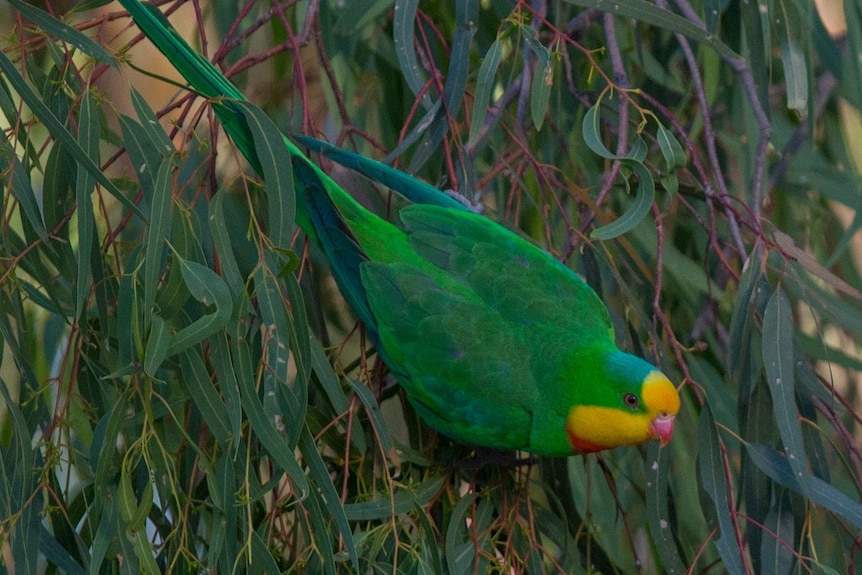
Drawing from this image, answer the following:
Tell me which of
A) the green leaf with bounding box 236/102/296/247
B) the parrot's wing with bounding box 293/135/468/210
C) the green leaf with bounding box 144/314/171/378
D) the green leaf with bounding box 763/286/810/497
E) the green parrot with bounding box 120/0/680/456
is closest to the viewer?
the green leaf with bounding box 144/314/171/378

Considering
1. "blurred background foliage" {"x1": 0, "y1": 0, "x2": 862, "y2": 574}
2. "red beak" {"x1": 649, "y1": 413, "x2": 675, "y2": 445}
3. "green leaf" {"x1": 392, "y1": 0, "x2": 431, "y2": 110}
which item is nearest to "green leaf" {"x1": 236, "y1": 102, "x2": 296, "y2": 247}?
"blurred background foliage" {"x1": 0, "y1": 0, "x2": 862, "y2": 574}

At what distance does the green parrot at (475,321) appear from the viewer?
1306 mm

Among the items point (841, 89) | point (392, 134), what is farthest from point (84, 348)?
point (841, 89)

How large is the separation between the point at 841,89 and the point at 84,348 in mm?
1443

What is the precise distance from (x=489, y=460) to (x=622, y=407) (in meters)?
0.20

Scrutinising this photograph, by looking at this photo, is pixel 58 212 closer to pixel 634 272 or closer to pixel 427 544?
pixel 427 544

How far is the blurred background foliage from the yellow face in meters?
0.04

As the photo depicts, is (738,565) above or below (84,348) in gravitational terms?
below

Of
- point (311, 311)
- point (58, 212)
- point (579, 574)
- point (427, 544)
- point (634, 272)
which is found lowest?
point (579, 574)

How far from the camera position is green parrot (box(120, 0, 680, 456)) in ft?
4.28

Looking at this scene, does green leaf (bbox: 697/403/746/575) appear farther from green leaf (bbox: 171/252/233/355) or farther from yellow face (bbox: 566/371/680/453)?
Result: green leaf (bbox: 171/252/233/355)

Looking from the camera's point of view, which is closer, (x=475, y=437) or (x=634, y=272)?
(x=475, y=437)

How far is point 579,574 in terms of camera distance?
137cm

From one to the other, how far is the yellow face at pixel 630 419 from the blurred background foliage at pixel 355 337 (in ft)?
0.14
